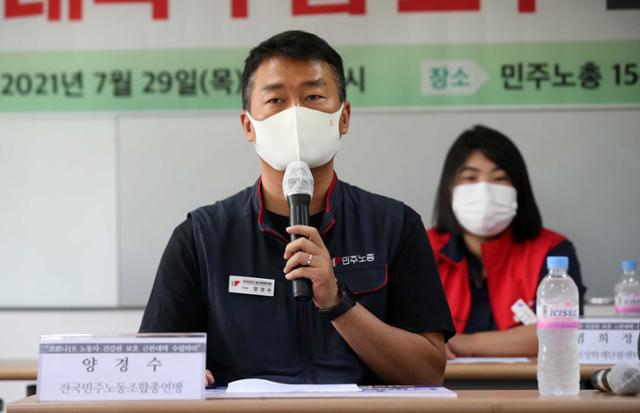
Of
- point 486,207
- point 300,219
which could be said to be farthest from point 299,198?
point 486,207

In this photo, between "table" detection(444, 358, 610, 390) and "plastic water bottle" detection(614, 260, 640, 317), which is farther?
"plastic water bottle" detection(614, 260, 640, 317)

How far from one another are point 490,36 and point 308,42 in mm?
2040

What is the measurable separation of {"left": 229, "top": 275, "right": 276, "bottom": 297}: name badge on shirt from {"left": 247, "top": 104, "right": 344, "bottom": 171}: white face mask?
24 centimetres

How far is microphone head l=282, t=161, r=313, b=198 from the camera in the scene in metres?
1.76

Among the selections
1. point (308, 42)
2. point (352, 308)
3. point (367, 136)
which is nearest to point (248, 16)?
point (367, 136)

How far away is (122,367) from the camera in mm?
1546

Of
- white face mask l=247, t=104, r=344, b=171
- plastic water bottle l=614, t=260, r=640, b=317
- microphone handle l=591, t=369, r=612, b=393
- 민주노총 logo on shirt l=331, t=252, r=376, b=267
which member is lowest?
plastic water bottle l=614, t=260, r=640, b=317

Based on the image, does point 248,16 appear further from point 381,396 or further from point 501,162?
point 381,396

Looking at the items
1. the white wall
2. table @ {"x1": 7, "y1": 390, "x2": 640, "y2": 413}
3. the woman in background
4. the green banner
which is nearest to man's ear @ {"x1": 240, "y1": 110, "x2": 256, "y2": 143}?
table @ {"x1": 7, "y1": 390, "x2": 640, "y2": 413}

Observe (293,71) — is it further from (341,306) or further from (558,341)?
(558,341)

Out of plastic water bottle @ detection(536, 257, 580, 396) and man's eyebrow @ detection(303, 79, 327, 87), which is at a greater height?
man's eyebrow @ detection(303, 79, 327, 87)

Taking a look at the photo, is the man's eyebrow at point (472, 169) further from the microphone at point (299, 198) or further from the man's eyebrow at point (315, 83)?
the microphone at point (299, 198)

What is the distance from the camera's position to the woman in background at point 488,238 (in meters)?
3.21

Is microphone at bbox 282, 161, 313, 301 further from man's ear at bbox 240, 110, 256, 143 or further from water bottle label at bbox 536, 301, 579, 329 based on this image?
water bottle label at bbox 536, 301, 579, 329
